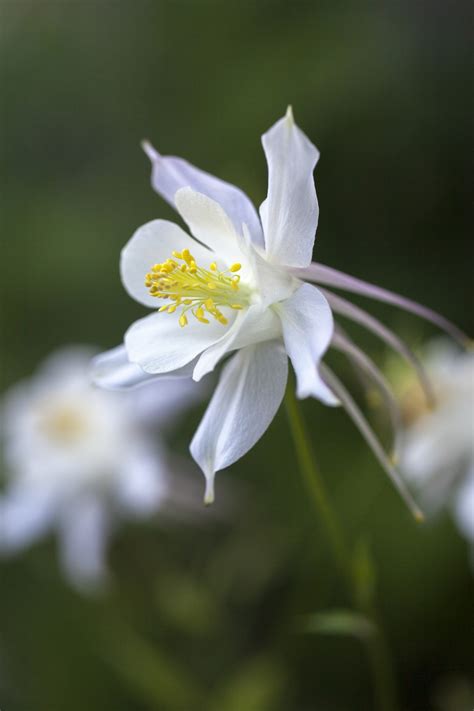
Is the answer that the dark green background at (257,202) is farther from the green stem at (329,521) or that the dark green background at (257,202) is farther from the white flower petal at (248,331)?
the white flower petal at (248,331)

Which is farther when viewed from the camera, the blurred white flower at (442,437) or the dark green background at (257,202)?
the dark green background at (257,202)

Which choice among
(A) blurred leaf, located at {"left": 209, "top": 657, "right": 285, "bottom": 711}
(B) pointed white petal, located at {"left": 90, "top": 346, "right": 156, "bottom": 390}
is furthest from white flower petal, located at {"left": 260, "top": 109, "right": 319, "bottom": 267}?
(A) blurred leaf, located at {"left": 209, "top": 657, "right": 285, "bottom": 711}

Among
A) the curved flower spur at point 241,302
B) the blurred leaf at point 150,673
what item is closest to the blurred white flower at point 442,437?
the curved flower spur at point 241,302

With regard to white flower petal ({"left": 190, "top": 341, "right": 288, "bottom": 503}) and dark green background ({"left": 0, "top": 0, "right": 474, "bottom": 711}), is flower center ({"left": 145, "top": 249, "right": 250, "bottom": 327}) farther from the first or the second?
dark green background ({"left": 0, "top": 0, "right": 474, "bottom": 711})

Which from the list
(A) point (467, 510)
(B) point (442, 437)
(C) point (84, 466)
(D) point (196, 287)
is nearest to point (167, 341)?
(D) point (196, 287)

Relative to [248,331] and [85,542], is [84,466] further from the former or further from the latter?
[248,331]

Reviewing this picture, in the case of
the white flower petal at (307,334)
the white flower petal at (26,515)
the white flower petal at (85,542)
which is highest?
the white flower petal at (307,334)
